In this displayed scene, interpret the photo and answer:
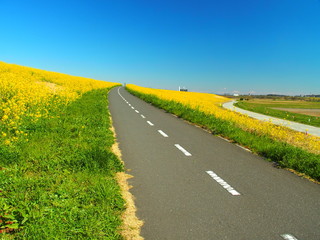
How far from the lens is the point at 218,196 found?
14.5ft

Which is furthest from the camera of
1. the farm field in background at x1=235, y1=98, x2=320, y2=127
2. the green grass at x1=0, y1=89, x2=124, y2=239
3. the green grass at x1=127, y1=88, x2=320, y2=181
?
the farm field in background at x1=235, y1=98, x2=320, y2=127

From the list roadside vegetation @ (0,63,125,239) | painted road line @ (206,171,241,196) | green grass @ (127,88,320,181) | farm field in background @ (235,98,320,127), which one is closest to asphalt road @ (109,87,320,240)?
painted road line @ (206,171,241,196)

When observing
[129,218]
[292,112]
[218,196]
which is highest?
[218,196]

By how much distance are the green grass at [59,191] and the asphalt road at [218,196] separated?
64cm

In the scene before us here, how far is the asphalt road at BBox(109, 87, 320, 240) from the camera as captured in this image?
133 inches

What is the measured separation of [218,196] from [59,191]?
309cm

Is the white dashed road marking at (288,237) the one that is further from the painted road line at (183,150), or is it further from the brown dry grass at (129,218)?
the painted road line at (183,150)

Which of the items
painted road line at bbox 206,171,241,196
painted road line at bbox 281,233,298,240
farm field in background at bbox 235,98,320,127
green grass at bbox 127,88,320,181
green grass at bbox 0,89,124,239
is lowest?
farm field in background at bbox 235,98,320,127

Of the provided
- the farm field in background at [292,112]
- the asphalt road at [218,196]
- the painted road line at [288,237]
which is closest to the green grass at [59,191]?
the asphalt road at [218,196]

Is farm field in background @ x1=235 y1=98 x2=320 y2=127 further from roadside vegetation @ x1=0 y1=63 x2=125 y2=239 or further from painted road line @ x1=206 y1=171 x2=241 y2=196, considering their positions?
roadside vegetation @ x1=0 y1=63 x2=125 y2=239

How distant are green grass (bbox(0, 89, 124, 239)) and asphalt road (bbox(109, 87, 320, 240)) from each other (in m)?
0.64

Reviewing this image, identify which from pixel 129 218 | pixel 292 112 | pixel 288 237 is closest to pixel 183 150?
pixel 129 218

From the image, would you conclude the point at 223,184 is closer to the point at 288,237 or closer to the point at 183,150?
the point at 288,237

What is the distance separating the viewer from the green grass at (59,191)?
3.06 meters
